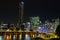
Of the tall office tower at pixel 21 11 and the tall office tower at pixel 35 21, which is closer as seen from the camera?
the tall office tower at pixel 21 11

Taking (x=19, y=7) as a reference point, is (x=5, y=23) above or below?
below

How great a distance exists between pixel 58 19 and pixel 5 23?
3.77 meters

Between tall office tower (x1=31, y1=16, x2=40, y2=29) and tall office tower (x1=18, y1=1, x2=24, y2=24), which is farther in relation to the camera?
tall office tower (x1=31, y1=16, x2=40, y2=29)

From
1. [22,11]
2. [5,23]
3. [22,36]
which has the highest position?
[22,11]

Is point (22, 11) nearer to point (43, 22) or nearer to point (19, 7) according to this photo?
point (19, 7)

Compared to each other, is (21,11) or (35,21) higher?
(21,11)

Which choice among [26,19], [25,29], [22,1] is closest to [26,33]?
[25,29]

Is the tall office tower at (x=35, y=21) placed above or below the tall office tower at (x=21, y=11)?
below

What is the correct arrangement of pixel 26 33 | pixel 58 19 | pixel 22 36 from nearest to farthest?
pixel 58 19
pixel 26 33
pixel 22 36

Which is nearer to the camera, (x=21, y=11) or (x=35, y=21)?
(x=21, y=11)

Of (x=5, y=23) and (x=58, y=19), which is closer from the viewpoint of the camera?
(x=58, y=19)

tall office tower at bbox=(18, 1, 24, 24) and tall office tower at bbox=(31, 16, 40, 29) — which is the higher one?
tall office tower at bbox=(18, 1, 24, 24)

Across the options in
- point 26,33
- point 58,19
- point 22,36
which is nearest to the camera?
point 58,19

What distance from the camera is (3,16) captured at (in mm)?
13492
